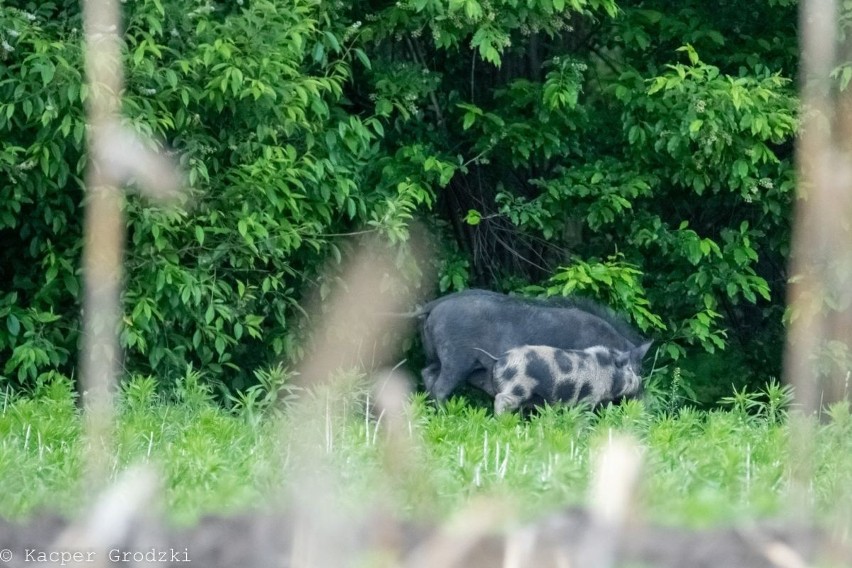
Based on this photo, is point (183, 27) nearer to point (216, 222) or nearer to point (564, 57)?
point (216, 222)

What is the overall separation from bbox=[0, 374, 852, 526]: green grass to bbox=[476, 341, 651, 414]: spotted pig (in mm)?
810

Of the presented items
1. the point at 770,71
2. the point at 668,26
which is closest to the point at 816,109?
the point at 770,71

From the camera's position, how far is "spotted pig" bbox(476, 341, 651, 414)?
8.64m

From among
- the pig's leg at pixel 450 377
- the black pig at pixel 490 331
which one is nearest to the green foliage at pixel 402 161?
the black pig at pixel 490 331

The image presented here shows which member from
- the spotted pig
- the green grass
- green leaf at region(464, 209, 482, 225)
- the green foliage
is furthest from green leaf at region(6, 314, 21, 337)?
green leaf at region(464, 209, 482, 225)

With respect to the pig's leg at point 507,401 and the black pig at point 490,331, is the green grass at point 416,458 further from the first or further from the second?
the black pig at point 490,331

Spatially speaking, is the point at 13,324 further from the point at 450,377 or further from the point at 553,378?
the point at 553,378

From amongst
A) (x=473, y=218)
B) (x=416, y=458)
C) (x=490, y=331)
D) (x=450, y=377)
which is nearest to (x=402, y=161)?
(x=473, y=218)

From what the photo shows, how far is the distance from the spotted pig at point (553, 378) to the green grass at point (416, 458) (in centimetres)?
81

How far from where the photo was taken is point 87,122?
27.9 ft

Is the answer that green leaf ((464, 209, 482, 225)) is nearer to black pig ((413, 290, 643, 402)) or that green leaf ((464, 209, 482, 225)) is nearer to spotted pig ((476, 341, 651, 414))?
black pig ((413, 290, 643, 402))

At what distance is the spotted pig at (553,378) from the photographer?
8641mm

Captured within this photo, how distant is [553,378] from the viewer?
863 centimetres

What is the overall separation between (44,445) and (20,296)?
150 inches
